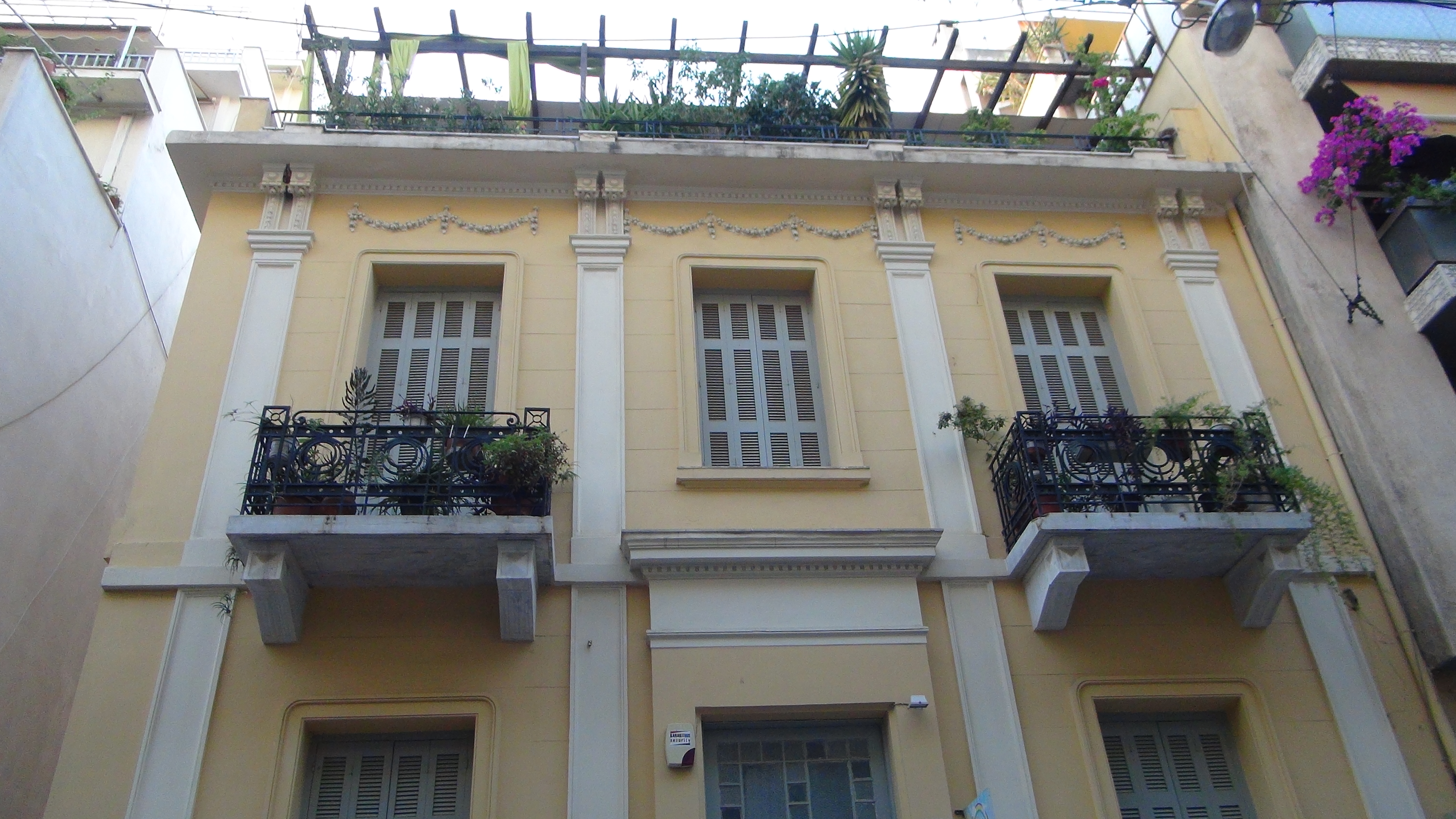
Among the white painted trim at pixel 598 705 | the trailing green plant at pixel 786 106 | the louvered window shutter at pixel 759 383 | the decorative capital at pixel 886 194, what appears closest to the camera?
the white painted trim at pixel 598 705

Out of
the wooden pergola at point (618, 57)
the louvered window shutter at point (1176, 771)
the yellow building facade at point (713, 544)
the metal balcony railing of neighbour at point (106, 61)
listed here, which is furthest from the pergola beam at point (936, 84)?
the metal balcony railing of neighbour at point (106, 61)

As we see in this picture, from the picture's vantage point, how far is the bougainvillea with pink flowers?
998 centimetres

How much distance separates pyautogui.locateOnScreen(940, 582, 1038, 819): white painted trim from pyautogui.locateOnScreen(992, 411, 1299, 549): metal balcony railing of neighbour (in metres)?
0.59

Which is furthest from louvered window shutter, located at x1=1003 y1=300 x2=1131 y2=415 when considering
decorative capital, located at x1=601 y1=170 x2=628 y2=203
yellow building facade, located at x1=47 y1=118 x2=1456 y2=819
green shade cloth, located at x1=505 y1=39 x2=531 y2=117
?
green shade cloth, located at x1=505 y1=39 x2=531 y2=117

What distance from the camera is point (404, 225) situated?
9.77 metres

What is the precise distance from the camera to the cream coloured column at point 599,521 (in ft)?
23.5

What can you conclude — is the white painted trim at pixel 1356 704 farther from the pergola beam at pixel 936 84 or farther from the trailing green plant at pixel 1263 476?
the pergola beam at pixel 936 84

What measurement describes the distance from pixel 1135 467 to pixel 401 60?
8.18m

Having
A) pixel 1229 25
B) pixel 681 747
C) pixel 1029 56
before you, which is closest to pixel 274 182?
pixel 681 747

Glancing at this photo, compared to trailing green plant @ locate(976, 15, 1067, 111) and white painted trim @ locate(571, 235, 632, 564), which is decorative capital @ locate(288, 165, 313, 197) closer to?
white painted trim @ locate(571, 235, 632, 564)

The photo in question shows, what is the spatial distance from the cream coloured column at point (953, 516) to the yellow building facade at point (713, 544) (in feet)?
0.09

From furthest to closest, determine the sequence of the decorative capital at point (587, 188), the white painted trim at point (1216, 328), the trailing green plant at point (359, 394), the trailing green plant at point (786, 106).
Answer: the trailing green plant at point (786, 106) → the decorative capital at point (587, 188) → the white painted trim at point (1216, 328) → the trailing green plant at point (359, 394)

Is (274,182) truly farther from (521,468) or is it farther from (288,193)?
(521,468)

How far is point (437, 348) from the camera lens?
9.37 m
